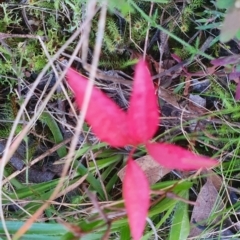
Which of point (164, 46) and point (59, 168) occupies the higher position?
point (164, 46)

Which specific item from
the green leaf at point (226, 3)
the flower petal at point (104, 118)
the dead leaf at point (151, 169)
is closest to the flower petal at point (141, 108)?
the flower petal at point (104, 118)

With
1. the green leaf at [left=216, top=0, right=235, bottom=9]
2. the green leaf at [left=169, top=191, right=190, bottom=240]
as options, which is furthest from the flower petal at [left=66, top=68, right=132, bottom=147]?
the green leaf at [left=169, top=191, right=190, bottom=240]

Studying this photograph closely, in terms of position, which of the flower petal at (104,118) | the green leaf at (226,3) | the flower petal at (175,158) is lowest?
the flower petal at (175,158)

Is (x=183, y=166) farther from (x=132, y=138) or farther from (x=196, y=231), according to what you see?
(x=196, y=231)

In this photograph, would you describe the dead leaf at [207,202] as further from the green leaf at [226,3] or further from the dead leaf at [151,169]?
the green leaf at [226,3]

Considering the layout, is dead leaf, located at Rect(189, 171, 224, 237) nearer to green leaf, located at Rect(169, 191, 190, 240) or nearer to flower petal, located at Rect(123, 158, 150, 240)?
green leaf, located at Rect(169, 191, 190, 240)

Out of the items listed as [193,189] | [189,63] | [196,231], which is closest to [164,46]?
[189,63]
